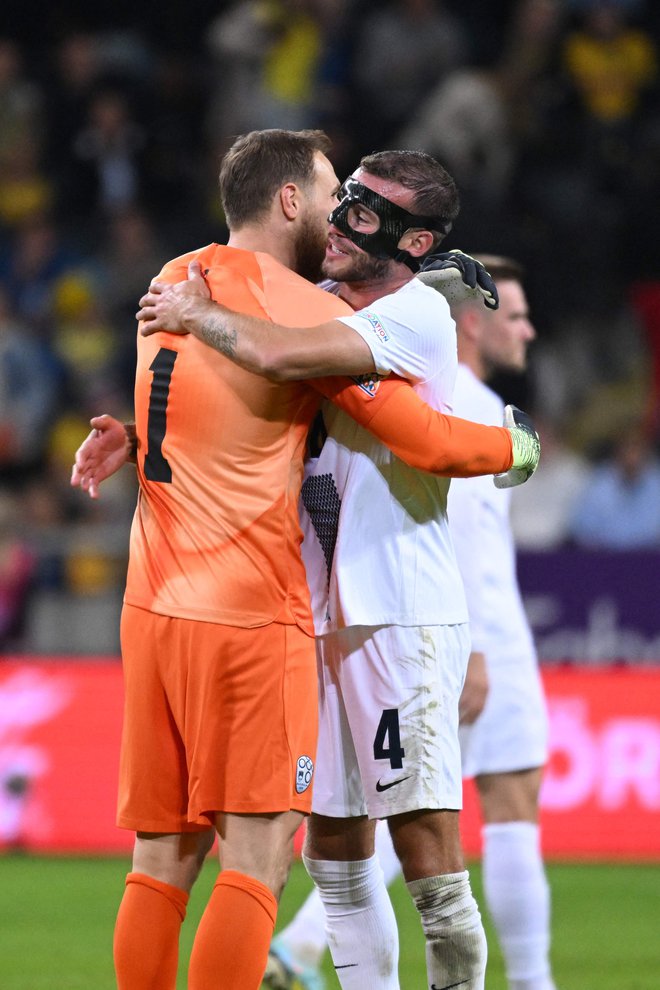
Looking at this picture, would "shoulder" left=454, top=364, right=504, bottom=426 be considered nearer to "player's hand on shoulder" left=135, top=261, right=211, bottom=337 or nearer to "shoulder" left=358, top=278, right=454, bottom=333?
"shoulder" left=358, top=278, right=454, bottom=333

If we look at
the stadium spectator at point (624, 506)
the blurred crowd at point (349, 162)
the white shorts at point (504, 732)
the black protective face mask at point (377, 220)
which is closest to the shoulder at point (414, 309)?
the black protective face mask at point (377, 220)

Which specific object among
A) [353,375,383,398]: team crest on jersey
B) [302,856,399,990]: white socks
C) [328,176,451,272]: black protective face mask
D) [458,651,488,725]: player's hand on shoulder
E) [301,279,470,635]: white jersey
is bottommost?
[302,856,399,990]: white socks

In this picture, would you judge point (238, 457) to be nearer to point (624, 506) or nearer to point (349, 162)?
point (624, 506)

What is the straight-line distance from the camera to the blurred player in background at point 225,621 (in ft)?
11.5

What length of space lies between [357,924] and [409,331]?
4.63 ft

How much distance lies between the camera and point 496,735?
197 inches

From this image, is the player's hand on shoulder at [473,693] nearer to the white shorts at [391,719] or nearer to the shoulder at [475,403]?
the shoulder at [475,403]

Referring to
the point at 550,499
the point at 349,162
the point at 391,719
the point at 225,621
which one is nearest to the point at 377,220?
the point at 225,621

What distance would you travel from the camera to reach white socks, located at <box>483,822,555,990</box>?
472 cm

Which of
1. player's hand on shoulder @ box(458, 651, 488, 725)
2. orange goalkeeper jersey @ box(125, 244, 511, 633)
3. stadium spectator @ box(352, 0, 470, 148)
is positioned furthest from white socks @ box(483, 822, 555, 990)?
stadium spectator @ box(352, 0, 470, 148)

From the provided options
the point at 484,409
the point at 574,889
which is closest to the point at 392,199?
the point at 484,409

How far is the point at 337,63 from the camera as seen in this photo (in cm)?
1189

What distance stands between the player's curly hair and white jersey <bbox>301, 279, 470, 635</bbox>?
342 millimetres

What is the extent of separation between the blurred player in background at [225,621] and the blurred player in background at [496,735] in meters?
1.21
